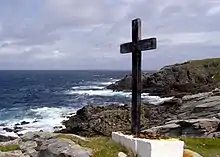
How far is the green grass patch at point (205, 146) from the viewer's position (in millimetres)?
17203

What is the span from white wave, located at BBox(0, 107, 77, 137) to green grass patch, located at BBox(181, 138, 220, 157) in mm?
29502

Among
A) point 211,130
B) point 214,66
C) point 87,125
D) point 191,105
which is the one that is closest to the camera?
point 211,130

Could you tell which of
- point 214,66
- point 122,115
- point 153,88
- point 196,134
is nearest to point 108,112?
point 122,115

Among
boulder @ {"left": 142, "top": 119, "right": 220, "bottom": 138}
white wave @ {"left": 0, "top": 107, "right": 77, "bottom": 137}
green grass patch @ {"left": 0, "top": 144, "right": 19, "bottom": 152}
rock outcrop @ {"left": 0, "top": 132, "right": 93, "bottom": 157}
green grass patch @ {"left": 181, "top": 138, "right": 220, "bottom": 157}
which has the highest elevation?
rock outcrop @ {"left": 0, "top": 132, "right": 93, "bottom": 157}

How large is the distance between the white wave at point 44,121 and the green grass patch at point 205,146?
29502 millimetres

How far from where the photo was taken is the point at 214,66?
9638 centimetres

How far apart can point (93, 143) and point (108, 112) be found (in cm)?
3246

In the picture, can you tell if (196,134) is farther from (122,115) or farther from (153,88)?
(153,88)

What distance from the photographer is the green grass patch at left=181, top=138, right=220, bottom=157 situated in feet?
56.4

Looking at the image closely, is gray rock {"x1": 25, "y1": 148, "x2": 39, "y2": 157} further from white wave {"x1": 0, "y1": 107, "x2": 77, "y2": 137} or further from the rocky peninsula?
white wave {"x1": 0, "y1": 107, "x2": 77, "y2": 137}

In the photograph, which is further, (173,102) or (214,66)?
(214,66)

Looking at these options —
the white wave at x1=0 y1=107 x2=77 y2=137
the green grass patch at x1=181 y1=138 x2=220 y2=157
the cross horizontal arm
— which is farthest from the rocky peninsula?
the cross horizontal arm

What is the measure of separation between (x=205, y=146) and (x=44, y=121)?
37849 millimetres

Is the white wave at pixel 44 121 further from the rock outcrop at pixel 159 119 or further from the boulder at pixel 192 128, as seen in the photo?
the boulder at pixel 192 128
